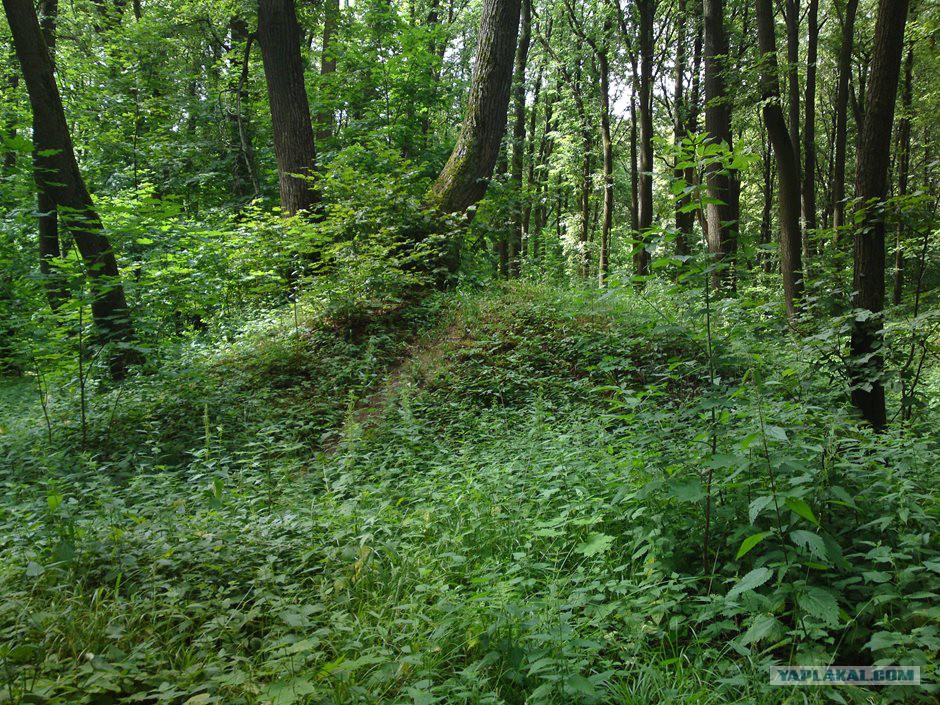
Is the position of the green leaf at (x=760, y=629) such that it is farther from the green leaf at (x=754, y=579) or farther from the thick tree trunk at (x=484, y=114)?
the thick tree trunk at (x=484, y=114)

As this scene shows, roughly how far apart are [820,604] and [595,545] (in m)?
0.99

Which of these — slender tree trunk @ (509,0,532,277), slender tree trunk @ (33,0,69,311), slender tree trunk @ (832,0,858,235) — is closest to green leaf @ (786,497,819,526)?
slender tree trunk @ (33,0,69,311)

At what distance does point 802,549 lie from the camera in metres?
2.31

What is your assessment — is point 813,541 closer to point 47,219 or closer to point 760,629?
point 760,629

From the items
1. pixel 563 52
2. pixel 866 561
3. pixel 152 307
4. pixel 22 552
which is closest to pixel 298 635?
pixel 22 552

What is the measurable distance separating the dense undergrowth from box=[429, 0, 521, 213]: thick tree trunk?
5191 mm

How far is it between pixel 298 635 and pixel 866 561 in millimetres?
2703

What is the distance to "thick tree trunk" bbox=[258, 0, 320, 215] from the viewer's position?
8.91 m

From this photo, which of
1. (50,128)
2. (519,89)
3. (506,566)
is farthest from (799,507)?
(519,89)

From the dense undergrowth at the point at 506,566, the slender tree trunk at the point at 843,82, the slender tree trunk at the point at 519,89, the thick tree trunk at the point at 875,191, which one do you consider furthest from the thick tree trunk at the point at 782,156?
the slender tree trunk at the point at 519,89

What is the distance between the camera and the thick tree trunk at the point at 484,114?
328 inches

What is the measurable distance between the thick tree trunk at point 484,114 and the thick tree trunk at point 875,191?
5343 millimetres

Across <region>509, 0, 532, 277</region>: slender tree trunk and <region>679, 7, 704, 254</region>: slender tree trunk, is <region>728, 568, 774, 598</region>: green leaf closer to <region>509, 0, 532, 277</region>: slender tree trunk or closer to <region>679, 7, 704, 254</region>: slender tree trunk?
<region>509, 0, 532, 277</region>: slender tree trunk

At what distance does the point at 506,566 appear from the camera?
2846 millimetres
